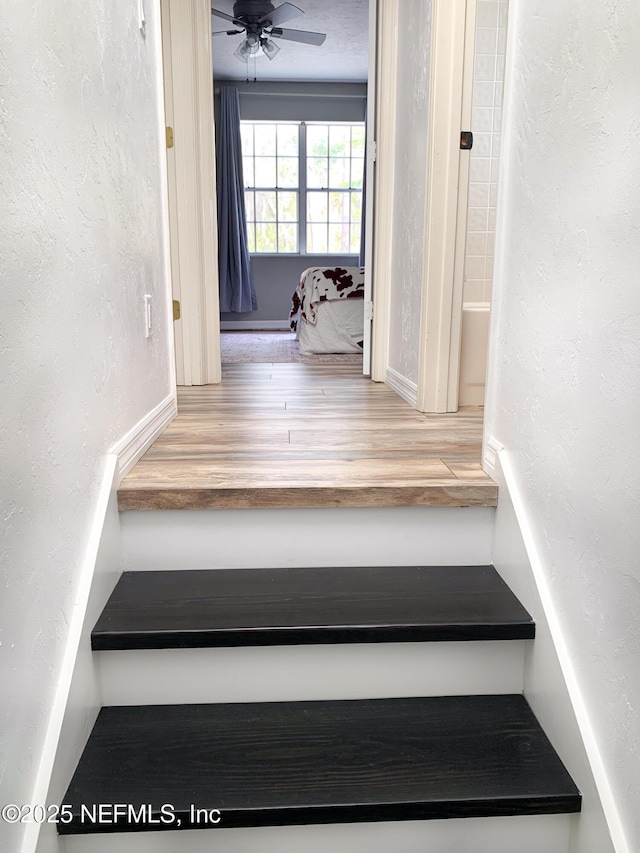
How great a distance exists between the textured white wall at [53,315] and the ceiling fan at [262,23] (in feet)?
11.8

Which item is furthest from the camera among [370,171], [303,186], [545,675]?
[303,186]

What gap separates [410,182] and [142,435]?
1598mm

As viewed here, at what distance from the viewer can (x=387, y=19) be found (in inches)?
115

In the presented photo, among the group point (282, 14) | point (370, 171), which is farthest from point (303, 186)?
point (370, 171)

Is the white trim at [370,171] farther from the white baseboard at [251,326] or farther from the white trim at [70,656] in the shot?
the white baseboard at [251,326]

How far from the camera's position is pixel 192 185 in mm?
2975

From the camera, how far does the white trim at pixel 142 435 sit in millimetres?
1487

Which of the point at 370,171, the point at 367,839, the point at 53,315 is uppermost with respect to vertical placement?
the point at 370,171

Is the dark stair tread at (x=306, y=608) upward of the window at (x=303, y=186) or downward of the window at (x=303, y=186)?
downward

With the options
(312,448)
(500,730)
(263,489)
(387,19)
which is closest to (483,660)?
(500,730)

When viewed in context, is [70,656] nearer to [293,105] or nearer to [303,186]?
[303,186]

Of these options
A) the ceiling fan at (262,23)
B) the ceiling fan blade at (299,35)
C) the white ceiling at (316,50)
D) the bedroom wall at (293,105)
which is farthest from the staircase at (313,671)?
the bedroom wall at (293,105)

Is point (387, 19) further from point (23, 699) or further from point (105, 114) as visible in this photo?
point (23, 699)

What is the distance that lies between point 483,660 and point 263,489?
1.86ft
